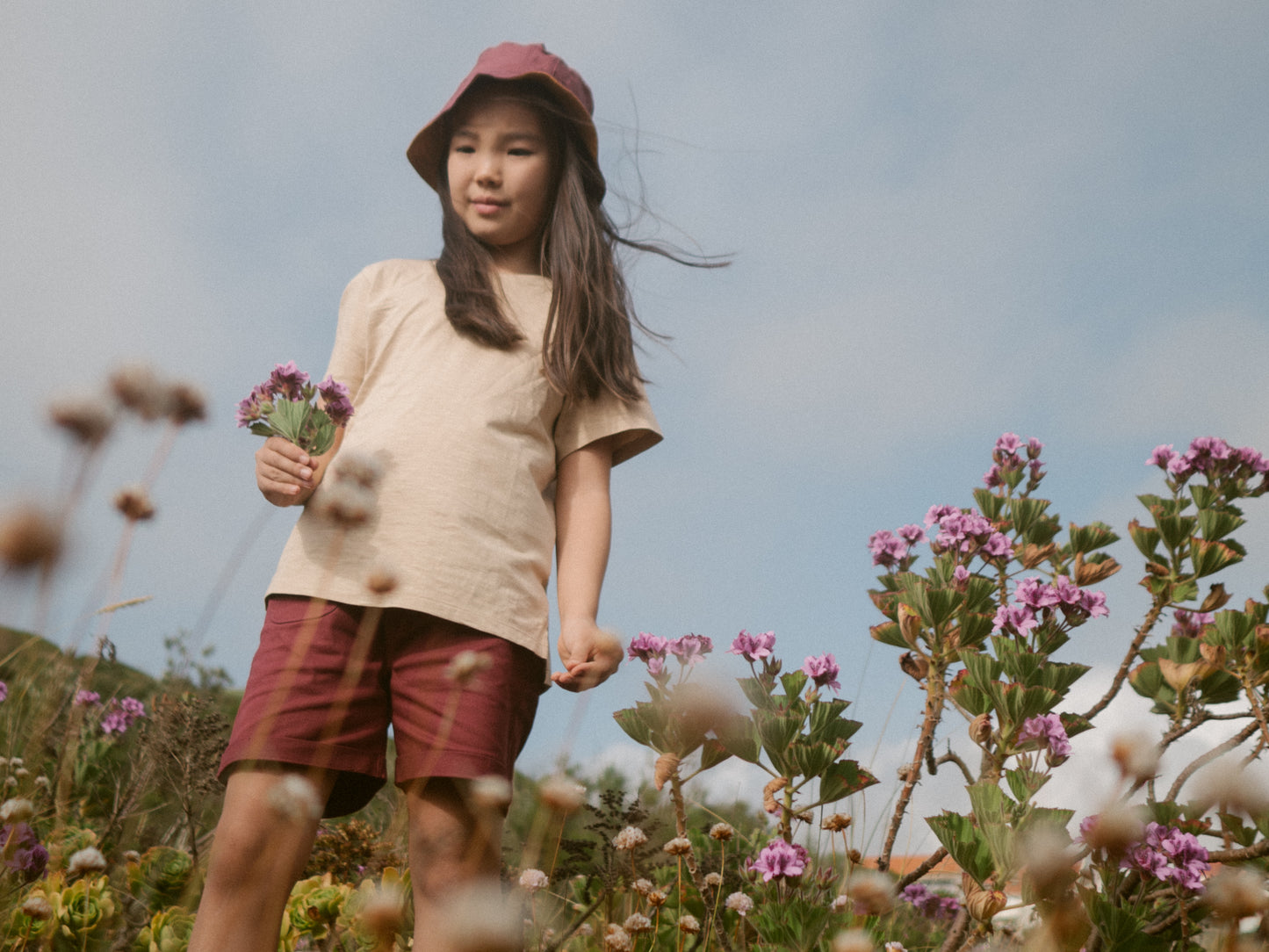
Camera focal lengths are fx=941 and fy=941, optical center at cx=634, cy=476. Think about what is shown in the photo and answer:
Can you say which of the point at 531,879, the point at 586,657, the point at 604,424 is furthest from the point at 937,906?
the point at 604,424

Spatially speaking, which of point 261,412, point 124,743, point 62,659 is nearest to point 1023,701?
point 261,412

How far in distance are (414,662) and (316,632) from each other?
201 mm

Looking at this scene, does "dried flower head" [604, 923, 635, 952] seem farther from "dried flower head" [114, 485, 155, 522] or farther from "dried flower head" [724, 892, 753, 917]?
"dried flower head" [114, 485, 155, 522]

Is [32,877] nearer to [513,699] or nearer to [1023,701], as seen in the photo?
[513,699]

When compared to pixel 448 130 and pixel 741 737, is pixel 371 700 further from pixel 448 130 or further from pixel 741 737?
pixel 448 130

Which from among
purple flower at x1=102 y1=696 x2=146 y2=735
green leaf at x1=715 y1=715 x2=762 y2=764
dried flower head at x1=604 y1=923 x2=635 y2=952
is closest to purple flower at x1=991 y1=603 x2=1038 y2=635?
green leaf at x1=715 y1=715 x2=762 y2=764

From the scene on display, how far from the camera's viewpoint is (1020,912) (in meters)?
3.25

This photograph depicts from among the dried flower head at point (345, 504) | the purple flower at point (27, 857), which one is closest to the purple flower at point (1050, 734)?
the dried flower head at point (345, 504)

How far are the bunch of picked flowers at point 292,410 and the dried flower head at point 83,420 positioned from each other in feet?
1.47

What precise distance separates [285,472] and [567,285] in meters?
0.84

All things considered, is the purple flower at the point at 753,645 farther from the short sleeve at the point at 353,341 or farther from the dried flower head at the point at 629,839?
the short sleeve at the point at 353,341

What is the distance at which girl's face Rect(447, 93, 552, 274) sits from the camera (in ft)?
7.63

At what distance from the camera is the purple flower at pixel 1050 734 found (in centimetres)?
227

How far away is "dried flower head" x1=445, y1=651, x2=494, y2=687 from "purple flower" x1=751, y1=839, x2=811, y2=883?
2.69 feet
